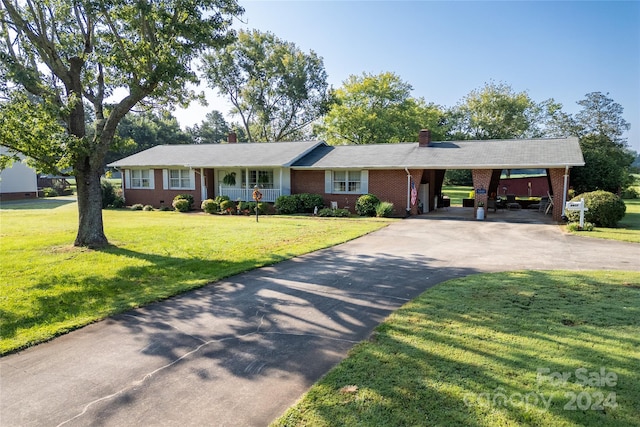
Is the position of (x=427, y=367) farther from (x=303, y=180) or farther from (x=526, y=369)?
(x=303, y=180)

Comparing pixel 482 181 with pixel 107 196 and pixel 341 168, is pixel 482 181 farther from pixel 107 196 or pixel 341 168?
pixel 107 196

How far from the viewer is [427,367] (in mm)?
3787

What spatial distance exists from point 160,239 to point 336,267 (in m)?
6.76

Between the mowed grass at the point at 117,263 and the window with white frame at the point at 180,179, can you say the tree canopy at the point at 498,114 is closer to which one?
the window with white frame at the point at 180,179

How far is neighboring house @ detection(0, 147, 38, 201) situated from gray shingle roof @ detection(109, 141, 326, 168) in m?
14.3

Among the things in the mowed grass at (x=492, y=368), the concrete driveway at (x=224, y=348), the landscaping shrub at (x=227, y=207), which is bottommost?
the concrete driveway at (x=224, y=348)

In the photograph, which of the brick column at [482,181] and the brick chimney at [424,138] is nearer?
the brick column at [482,181]

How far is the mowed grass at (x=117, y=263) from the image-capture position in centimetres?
571

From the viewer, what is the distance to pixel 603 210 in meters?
14.3

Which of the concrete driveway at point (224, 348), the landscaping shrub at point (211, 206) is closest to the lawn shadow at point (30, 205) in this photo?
the landscaping shrub at point (211, 206)

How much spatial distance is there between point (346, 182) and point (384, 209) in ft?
10.8

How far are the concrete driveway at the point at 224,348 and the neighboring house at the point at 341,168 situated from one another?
10.0m

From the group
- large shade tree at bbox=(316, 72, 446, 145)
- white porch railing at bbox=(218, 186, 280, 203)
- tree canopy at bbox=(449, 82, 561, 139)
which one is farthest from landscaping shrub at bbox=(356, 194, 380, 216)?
tree canopy at bbox=(449, 82, 561, 139)

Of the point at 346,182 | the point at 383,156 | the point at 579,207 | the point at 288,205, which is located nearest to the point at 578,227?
the point at 579,207
